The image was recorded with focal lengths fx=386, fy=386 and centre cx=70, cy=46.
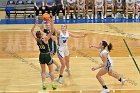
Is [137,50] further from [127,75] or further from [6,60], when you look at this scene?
[6,60]

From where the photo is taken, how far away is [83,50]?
613 inches

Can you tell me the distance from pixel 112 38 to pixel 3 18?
846 cm

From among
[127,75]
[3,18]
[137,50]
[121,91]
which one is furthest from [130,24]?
[121,91]

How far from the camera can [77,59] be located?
14.4 metres

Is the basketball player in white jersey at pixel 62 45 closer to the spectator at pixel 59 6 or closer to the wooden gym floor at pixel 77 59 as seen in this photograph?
the wooden gym floor at pixel 77 59

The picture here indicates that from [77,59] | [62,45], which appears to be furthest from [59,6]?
[62,45]

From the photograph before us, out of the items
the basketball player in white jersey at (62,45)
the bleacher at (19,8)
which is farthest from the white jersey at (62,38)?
the bleacher at (19,8)

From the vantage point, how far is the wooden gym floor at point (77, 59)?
11.2m

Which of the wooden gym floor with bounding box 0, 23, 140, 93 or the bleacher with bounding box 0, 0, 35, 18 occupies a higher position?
the bleacher with bounding box 0, 0, 35, 18

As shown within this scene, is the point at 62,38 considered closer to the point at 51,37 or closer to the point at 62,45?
the point at 62,45

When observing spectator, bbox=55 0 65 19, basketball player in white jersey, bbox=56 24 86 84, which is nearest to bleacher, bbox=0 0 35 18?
spectator, bbox=55 0 65 19

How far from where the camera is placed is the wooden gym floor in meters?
11.2

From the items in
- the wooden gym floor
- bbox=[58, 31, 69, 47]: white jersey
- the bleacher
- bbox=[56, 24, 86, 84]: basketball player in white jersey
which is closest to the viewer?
the wooden gym floor

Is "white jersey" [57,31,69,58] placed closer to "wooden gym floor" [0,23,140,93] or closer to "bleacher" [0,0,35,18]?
"wooden gym floor" [0,23,140,93]
